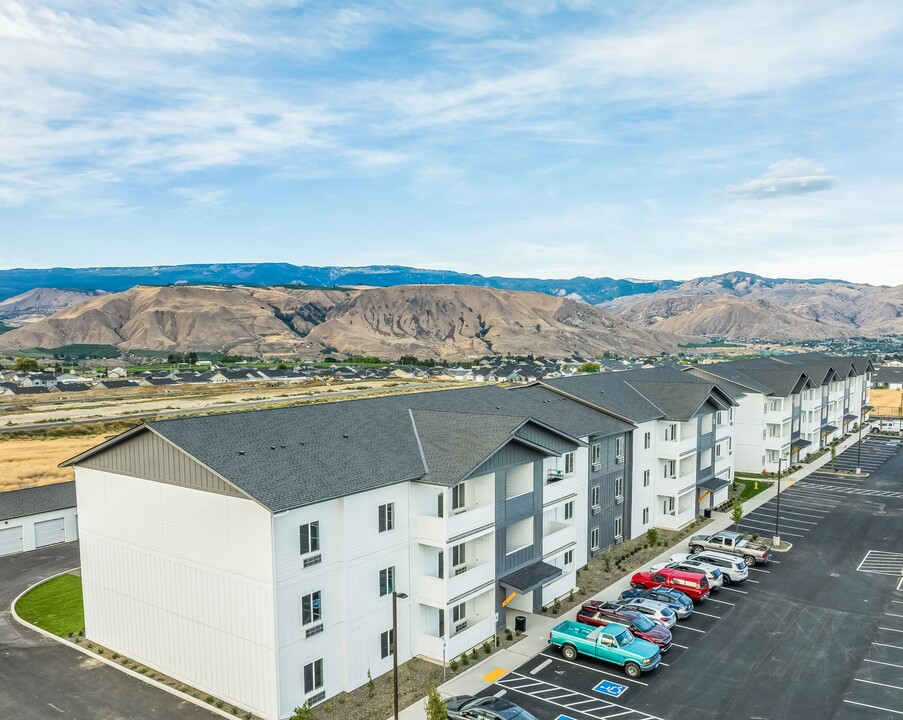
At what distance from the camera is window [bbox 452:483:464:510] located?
3152 cm

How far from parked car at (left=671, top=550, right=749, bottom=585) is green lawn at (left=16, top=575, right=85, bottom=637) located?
35.3 metres

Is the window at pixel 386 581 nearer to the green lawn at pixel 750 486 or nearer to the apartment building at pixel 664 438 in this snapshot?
the apartment building at pixel 664 438

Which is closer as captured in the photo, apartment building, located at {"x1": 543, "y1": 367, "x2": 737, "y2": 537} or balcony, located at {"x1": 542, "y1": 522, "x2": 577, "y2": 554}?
balcony, located at {"x1": 542, "y1": 522, "x2": 577, "y2": 554}

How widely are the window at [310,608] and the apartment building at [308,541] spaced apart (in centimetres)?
6

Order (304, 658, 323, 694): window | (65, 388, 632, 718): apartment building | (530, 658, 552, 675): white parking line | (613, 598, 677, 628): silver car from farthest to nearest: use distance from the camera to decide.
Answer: (613, 598, 677, 628): silver car < (530, 658, 552, 675): white parking line < (304, 658, 323, 694): window < (65, 388, 632, 718): apartment building

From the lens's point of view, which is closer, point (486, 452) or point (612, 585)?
point (486, 452)

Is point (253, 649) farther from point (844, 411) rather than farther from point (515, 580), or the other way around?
point (844, 411)

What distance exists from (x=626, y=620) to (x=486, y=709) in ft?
36.9

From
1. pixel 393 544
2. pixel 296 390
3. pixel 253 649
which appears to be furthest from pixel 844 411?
pixel 296 390

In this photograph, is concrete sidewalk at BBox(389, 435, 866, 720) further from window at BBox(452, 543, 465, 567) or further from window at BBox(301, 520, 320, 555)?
window at BBox(301, 520, 320, 555)

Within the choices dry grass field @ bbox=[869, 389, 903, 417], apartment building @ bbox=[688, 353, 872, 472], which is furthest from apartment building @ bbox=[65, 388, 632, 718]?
dry grass field @ bbox=[869, 389, 903, 417]

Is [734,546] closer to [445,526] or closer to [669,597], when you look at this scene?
[669,597]

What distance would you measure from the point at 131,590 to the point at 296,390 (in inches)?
4811

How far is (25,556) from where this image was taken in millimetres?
46438
